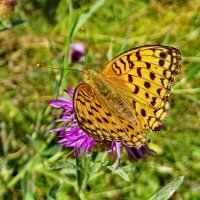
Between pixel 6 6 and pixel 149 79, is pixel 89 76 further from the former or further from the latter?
pixel 6 6

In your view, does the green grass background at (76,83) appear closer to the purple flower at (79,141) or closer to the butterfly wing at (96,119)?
the purple flower at (79,141)

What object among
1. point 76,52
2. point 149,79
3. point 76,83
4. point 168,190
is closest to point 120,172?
point 168,190

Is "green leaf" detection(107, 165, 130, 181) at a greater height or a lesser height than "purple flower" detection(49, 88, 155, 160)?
lesser

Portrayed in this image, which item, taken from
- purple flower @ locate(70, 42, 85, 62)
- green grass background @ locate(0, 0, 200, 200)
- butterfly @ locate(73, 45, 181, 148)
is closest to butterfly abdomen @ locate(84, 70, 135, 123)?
butterfly @ locate(73, 45, 181, 148)

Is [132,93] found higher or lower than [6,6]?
lower

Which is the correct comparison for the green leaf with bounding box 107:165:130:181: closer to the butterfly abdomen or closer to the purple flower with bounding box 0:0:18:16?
the butterfly abdomen
